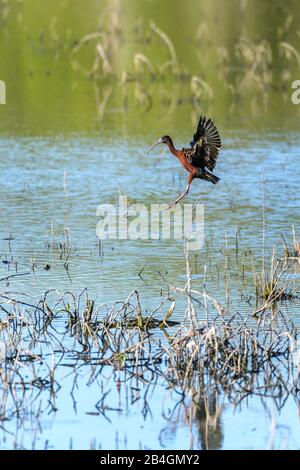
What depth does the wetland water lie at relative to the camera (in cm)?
662

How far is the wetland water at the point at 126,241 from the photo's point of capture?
6621mm

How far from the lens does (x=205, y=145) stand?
936cm

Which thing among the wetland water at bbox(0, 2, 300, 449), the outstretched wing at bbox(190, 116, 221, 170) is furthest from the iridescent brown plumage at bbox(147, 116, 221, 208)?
the wetland water at bbox(0, 2, 300, 449)

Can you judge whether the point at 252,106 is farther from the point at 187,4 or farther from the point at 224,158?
the point at 187,4

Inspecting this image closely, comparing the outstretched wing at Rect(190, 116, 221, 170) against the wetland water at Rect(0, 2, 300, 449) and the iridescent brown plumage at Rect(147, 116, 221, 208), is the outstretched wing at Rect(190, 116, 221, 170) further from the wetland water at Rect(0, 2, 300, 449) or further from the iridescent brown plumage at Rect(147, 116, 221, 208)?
the wetland water at Rect(0, 2, 300, 449)

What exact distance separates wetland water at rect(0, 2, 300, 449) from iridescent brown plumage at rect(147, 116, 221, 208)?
70 cm

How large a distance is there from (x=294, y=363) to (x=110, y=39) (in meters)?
16.4

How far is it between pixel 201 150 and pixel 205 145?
7 centimetres

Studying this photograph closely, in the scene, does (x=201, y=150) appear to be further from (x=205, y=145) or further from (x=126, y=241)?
(x=126, y=241)

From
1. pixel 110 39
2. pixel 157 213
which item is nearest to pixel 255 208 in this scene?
pixel 157 213

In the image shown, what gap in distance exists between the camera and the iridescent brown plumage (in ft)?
30.4

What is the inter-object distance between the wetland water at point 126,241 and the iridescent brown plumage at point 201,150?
27.7 inches

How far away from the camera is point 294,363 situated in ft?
24.0

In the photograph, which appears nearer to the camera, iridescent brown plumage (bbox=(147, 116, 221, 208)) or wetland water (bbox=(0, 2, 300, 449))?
wetland water (bbox=(0, 2, 300, 449))
